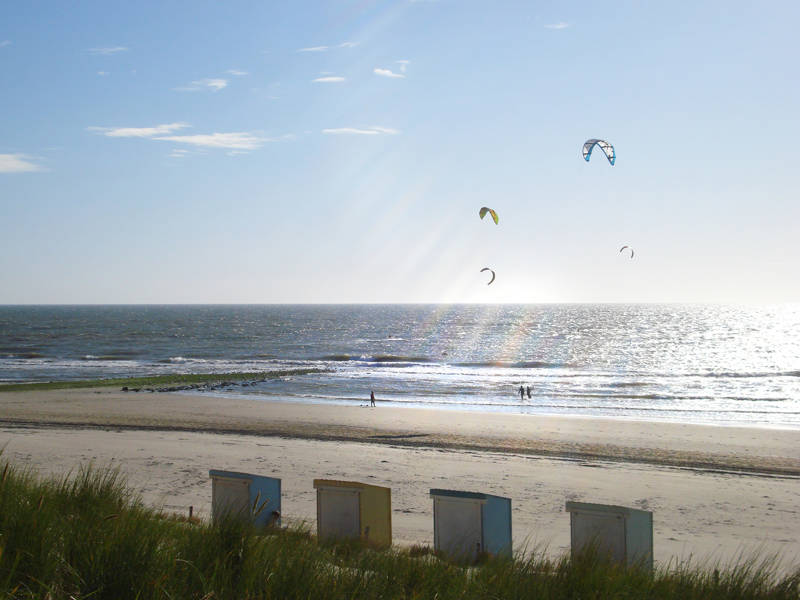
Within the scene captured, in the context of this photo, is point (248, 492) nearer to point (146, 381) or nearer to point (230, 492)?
point (230, 492)

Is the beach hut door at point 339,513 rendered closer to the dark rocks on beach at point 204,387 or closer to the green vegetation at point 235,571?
the green vegetation at point 235,571

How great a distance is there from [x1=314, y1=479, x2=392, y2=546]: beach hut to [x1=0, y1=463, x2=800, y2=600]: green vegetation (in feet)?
5.03

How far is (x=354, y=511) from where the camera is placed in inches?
283

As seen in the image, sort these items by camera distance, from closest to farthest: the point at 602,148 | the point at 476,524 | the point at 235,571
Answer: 1. the point at 235,571
2. the point at 476,524
3. the point at 602,148

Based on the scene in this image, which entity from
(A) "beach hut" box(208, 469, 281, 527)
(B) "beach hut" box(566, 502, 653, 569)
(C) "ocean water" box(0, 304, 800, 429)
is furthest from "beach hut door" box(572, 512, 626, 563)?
(C) "ocean water" box(0, 304, 800, 429)

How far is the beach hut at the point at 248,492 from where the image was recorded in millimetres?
7523

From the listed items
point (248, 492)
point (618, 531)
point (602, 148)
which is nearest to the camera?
point (618, 531)

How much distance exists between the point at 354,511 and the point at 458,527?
1.11 m

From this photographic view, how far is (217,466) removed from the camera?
605 inches

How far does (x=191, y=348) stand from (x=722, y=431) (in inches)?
2351

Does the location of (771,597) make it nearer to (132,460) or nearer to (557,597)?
(557,597)

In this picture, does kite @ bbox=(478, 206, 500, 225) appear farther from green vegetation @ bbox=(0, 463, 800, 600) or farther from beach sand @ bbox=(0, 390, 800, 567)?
green vegetation @ bbox=(0, 463, 800, 600)

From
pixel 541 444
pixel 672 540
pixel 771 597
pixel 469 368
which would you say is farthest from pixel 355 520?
pixel 469 368

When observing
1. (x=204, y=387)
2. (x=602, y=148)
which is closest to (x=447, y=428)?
(x=602, y=148)
